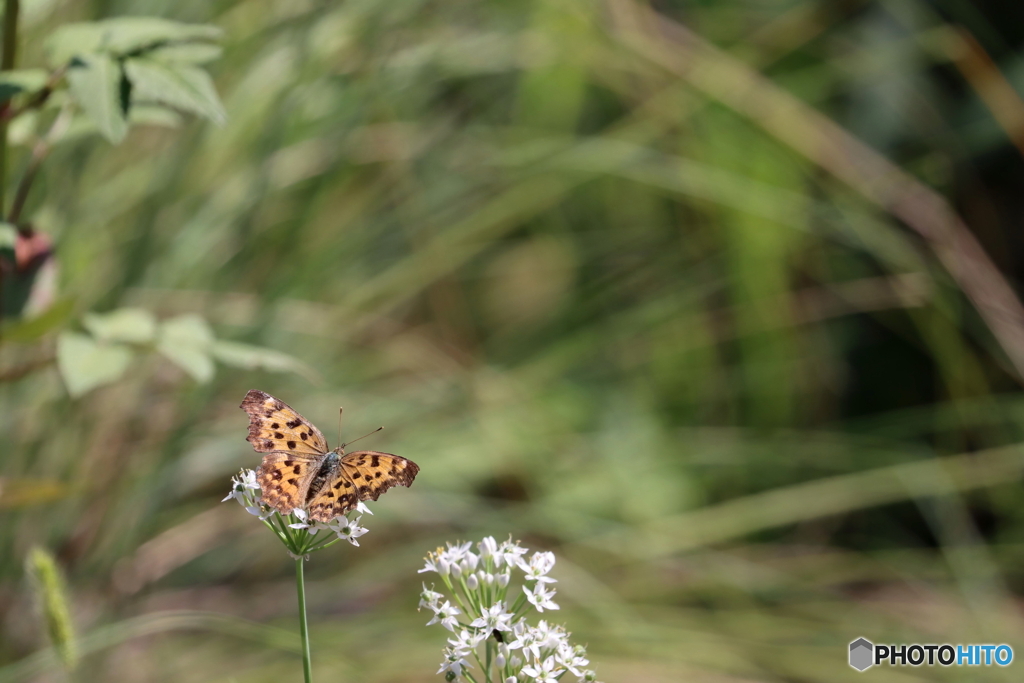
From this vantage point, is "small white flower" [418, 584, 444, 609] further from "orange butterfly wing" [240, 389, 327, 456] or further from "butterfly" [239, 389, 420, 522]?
"orange butterfly wing" [240, 389, 327, 456]

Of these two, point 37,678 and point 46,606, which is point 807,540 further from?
point 46,606

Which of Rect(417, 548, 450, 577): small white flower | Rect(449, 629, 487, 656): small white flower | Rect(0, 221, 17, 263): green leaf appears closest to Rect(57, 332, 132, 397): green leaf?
Rect(0, 221, 17, 263): green leaf

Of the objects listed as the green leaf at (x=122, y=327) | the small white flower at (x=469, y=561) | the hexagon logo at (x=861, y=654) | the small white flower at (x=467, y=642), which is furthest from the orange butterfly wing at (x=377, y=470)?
the hexagon logo at (x=861, y=654)

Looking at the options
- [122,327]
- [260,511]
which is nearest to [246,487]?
[260,511]

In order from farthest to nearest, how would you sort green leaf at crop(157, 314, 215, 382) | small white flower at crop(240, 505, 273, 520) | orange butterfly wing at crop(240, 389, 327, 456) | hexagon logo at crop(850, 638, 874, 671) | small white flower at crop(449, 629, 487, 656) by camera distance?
1. hexagon logo at crop(850, 638, 874, 671)
2. green leaf at crop(157, 314, 215, 382)
3. orange butterfly wing at crop(240, 389, 327, 456)
4. small white flower at crop(240, 505, 273, 520)
5. small white flower at crop(449, 629, 487, 656)

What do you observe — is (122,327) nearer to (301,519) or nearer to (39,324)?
(39,324)

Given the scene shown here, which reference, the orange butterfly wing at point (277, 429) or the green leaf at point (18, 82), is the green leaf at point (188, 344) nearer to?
the orange butterfly wing at point (277, 429)

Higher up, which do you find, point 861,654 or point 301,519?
point 861,654
